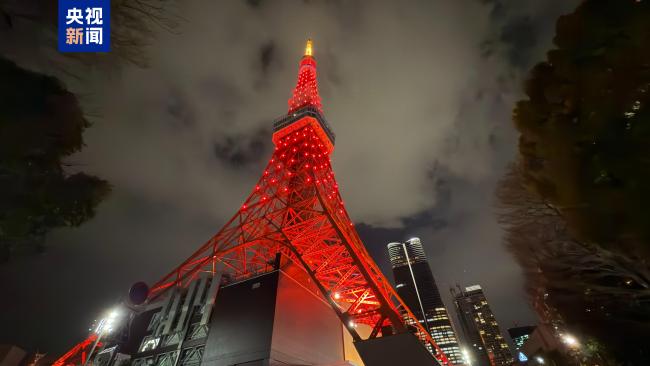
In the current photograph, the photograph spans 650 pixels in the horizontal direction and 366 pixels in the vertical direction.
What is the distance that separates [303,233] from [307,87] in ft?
47.3

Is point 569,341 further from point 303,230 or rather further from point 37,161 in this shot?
point 37,161

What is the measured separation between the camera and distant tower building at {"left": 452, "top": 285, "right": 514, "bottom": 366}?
89000mm

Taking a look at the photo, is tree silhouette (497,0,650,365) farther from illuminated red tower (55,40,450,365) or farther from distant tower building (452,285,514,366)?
distant tower building (452,285,514,366)

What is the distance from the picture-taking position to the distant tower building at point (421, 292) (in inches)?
3282

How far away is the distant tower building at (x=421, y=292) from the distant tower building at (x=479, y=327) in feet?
30.6

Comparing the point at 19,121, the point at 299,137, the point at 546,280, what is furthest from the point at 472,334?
the point at 19,121

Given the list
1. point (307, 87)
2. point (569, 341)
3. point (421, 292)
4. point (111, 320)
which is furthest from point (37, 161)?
point (421, 292)

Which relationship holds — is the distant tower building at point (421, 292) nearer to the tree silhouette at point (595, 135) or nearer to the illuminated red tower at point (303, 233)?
the illuminated red tower at point (303, 233)

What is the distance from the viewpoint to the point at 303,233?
49.1 ft

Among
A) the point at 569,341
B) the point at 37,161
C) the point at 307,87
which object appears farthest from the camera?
the point at 307,87

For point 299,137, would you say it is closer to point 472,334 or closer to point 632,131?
point 632,131

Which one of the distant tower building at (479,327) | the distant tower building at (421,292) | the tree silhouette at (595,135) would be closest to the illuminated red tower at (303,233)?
the tree silhouette at (595,135)

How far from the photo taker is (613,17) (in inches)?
111

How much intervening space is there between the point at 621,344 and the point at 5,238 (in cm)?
1265
